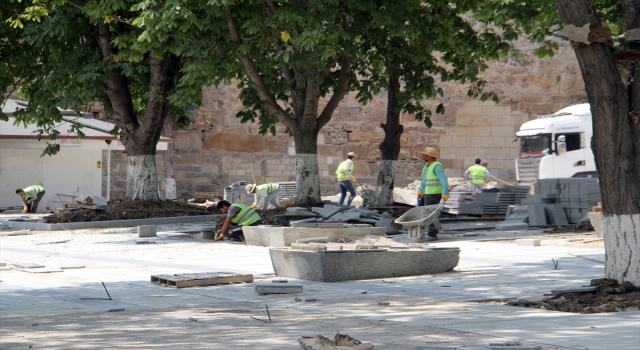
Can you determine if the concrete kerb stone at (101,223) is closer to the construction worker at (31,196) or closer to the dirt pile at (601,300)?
the construction worker at (31,196)

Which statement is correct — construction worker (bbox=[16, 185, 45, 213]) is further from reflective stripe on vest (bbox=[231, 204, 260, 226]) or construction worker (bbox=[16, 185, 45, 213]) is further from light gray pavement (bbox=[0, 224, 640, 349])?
light gray pavement (bbox=[0, 224, 640, 349])

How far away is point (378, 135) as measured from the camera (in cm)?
4097

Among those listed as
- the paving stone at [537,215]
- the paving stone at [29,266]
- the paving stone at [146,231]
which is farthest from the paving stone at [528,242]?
the paving stone at [29,266]

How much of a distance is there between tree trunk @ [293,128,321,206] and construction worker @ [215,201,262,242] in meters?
4.37

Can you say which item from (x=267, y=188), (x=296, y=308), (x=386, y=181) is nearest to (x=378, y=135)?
(x=386, y=181)

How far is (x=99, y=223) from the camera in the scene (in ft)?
71.3

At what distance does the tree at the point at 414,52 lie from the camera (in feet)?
68.4

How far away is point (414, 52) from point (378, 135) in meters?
18.5

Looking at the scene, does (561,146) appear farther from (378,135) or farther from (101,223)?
(101,223)

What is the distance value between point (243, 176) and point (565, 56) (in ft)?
47.7

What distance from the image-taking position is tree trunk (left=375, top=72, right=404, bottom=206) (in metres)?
24.5

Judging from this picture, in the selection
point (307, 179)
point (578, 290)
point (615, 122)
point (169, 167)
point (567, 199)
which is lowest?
point (578, 290)

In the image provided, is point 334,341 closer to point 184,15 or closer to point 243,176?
point 184,15

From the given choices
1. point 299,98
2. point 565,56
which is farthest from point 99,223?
point 565,56
